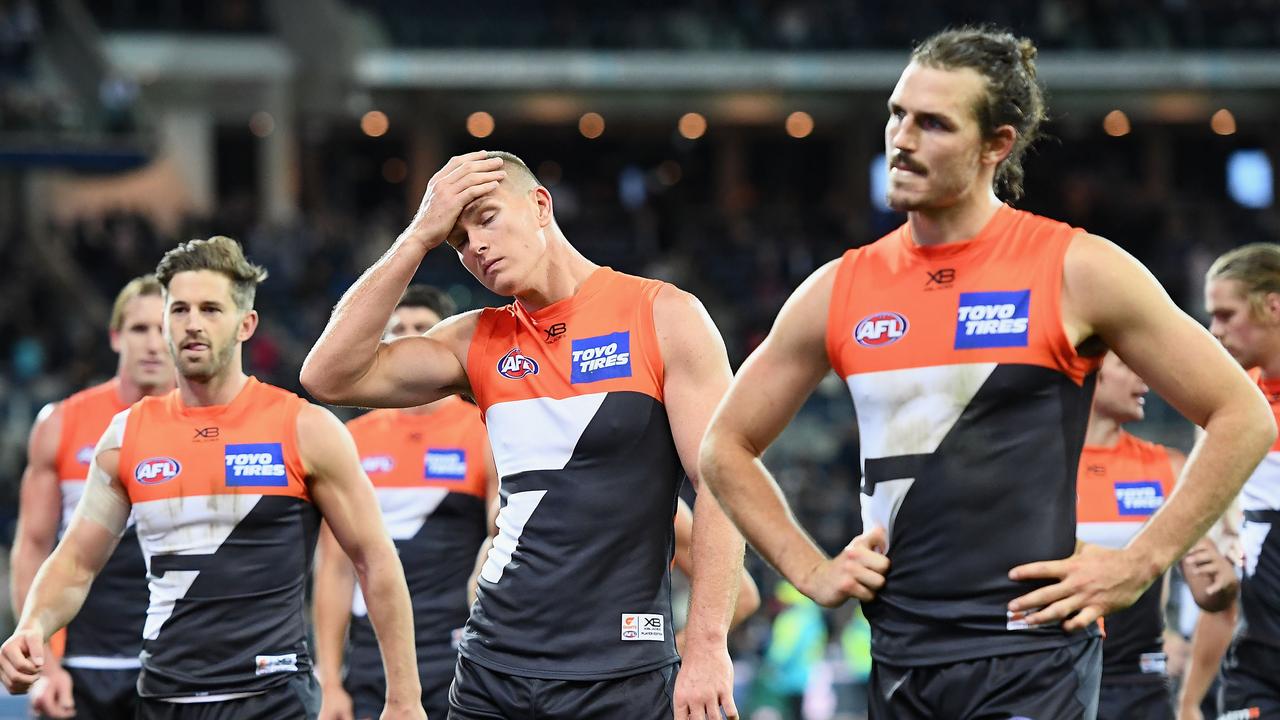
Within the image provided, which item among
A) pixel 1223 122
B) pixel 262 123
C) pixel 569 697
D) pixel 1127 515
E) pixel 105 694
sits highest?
pixel 1223 122

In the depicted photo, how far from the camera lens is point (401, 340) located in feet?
14.7

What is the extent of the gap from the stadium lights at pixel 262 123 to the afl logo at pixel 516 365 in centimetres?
2584

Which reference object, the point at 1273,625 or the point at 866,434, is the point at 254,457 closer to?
the point at 866,434

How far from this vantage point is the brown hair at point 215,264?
537 cm

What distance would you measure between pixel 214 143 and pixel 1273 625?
27960mm

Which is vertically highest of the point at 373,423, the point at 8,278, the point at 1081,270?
the point at 8,278

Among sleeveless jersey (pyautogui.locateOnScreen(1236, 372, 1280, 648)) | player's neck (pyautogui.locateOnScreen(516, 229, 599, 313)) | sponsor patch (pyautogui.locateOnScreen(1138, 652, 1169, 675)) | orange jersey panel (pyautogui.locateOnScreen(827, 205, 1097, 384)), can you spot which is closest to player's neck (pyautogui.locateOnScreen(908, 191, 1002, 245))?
orange jersey panel (pyautogui.locateOnScreen(827, 205, 1097, 384))

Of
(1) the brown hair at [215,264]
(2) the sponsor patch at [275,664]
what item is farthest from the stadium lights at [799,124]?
(2) the sponsor patch at [275,664]

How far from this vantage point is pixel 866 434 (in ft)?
11.5

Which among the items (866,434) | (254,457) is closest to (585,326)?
(866,434)

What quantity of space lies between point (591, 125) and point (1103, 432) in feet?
91.3

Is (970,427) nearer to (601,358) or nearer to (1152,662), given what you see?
(601,358)

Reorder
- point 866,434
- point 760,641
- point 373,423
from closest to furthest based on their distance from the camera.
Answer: point 866,434 < point 373,423 < point 760,641

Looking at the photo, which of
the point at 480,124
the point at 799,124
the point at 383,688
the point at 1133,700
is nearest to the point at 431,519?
the point at 383,688
